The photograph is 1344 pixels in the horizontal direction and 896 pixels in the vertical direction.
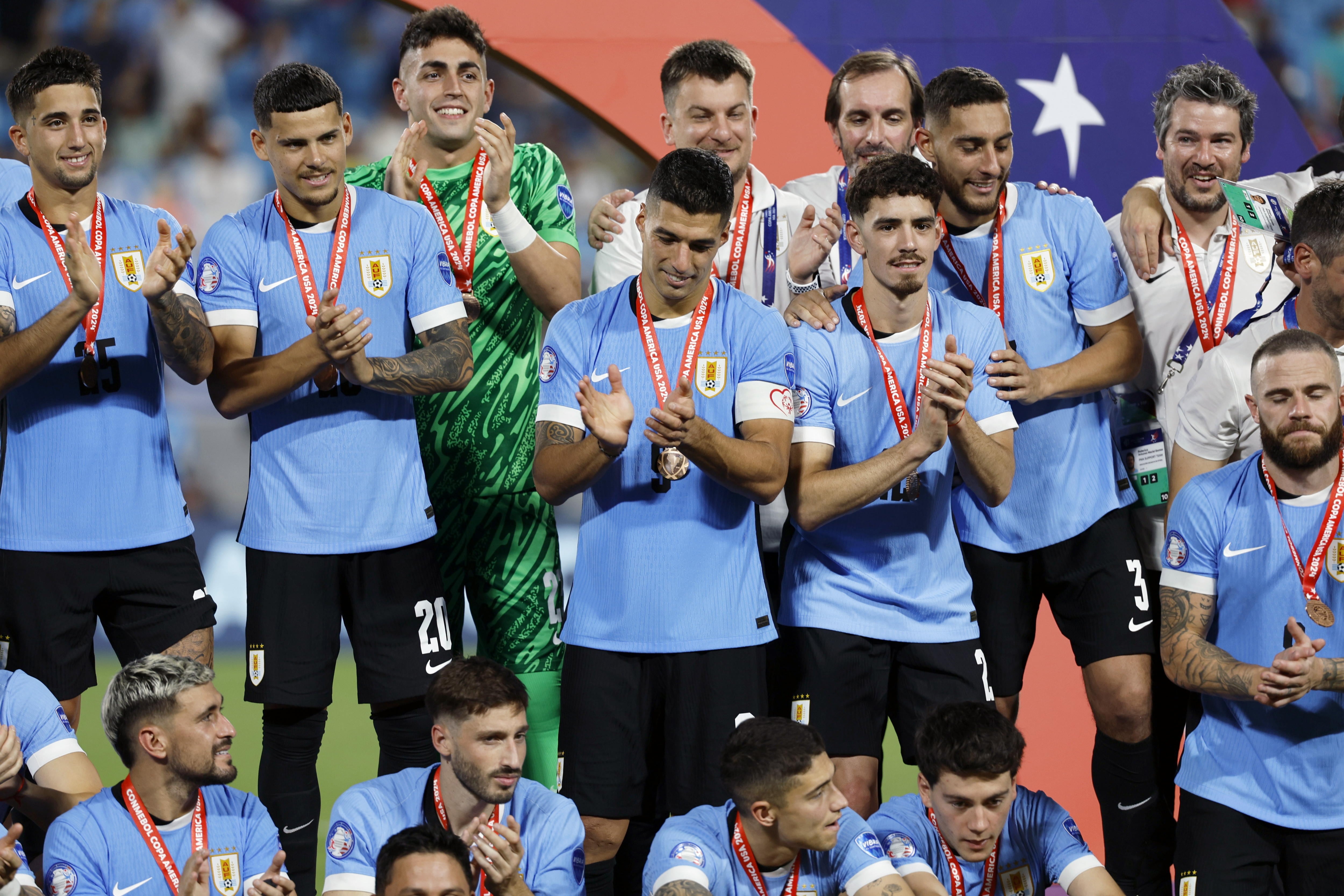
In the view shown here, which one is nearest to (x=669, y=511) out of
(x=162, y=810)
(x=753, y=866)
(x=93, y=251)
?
(x=753, y=866)

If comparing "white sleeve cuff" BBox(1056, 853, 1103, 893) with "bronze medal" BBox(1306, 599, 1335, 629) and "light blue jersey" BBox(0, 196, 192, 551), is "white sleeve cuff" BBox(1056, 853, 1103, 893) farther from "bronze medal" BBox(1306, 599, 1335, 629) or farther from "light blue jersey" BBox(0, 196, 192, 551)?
"light blue jersey" BBox(0, 196, 192, 551)

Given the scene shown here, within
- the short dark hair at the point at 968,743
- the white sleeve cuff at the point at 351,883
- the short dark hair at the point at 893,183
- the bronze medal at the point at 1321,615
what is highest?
the short dark hair at the point at 893,183

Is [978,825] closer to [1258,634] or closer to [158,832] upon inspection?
[1258,634]

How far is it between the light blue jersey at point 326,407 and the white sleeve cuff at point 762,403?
1113 millimetres

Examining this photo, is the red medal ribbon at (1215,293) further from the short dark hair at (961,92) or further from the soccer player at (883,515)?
the soccer player at (883,515)

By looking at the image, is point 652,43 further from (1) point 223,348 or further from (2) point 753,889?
(2) point 753,889

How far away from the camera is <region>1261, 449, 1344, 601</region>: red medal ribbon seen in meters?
4.26

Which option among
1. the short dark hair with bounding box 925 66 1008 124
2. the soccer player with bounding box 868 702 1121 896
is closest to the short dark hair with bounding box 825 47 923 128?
the short dark hair with bounding box 925 66 1008 124

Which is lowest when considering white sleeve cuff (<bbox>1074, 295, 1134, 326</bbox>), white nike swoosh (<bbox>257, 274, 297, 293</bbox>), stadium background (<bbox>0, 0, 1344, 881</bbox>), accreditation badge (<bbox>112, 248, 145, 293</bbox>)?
white sleeve cuff (<bbox>1074, 295, 1134, 326</bbox>)

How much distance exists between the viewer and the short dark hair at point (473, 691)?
4.31 m

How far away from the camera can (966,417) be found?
4.43 m

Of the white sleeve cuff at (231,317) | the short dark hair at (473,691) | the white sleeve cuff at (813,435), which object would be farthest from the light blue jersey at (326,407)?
the white sleeve cuff at (813,435)

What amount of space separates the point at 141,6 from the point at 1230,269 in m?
7.68

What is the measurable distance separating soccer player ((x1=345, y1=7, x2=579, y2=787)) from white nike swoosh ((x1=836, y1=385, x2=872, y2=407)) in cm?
118
